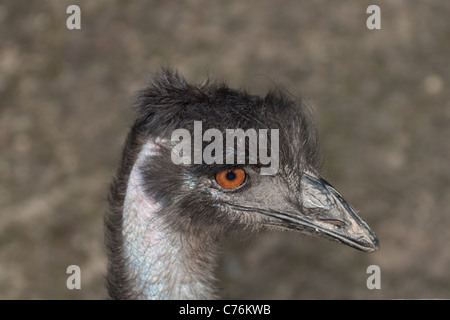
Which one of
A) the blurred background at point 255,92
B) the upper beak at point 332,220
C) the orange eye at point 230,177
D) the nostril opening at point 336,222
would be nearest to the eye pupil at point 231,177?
the orange eye at point 230,177

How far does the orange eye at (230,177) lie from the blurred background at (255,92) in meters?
2.24

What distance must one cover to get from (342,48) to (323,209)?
3892 millimetres

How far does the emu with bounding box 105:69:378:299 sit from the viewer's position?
276cm

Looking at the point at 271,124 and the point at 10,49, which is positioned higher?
the point at 10,49

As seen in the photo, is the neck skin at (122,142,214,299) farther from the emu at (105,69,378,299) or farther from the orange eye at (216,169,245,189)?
the orange eye at (216,169,245,189)

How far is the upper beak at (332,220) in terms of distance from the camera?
272 cm

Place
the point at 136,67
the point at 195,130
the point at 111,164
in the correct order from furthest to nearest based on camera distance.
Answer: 1. the point at 136,67
2. the point at 111,164
3. the point at 195,130

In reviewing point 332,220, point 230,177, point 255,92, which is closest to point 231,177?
point 230,177

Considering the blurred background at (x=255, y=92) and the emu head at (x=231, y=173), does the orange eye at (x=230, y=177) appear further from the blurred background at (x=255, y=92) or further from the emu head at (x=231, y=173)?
the blurred background at (x=255, y=92)

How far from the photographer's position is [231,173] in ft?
9.09

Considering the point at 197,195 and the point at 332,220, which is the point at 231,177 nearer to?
the point at 197,195

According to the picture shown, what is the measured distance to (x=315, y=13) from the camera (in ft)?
21.7
